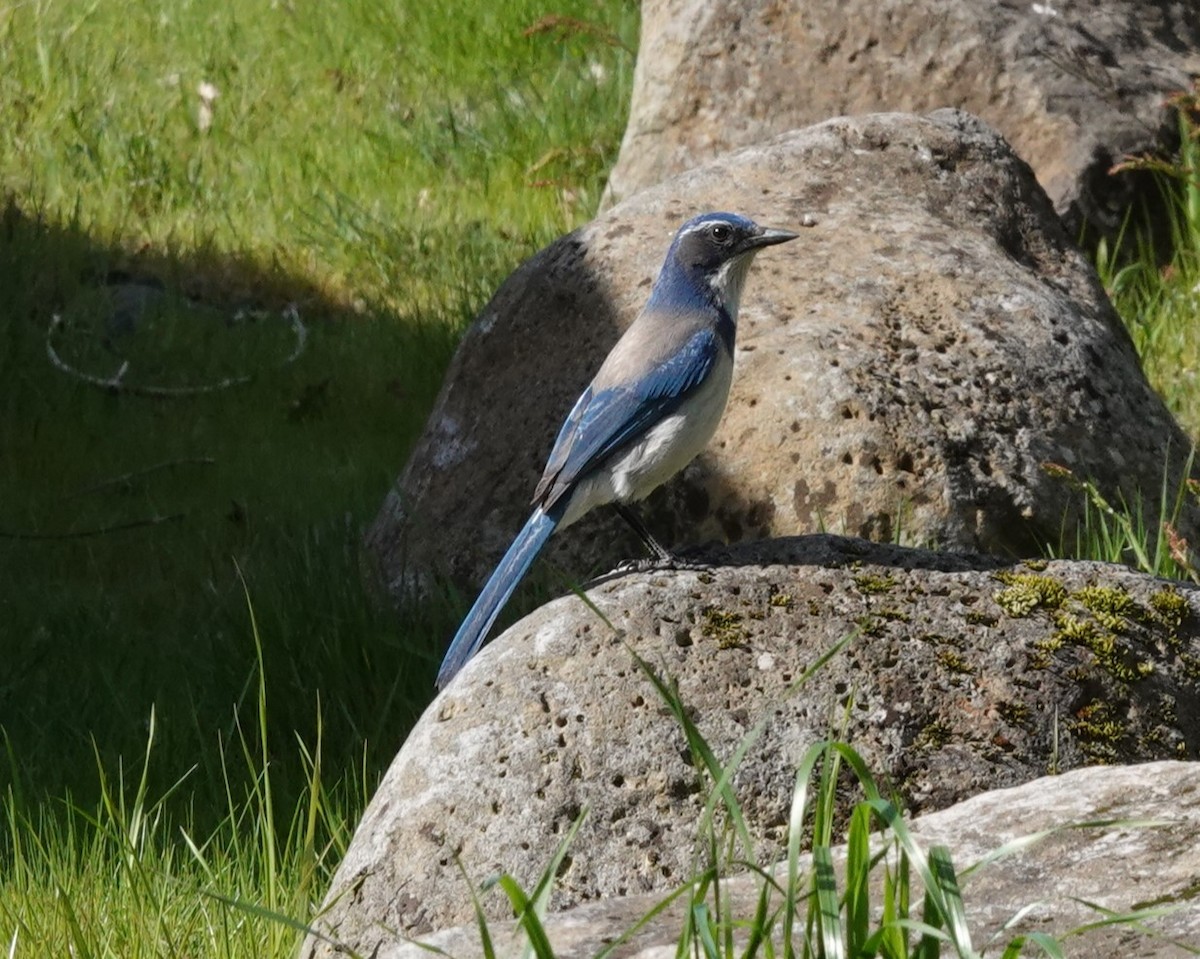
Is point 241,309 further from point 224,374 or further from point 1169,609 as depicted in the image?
point 1169,609

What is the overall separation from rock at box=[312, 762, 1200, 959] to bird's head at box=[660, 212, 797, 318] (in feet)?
6.27

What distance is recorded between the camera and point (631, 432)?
4.17 m

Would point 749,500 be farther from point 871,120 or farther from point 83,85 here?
point 83,85

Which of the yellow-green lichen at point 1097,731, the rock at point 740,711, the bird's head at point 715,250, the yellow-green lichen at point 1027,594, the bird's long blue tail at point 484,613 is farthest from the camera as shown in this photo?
the bird's head at point 715,250

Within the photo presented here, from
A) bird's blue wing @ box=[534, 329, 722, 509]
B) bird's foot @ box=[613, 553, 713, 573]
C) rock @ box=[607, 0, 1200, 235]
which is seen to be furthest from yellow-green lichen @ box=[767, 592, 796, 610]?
rock @ box=[607, 0, 1200, 235]

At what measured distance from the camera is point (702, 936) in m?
2.14

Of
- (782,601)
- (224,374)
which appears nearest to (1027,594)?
(782,601)

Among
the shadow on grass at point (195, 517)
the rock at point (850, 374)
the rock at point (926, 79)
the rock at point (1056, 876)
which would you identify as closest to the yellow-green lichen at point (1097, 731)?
the rock at point (1056, 876)

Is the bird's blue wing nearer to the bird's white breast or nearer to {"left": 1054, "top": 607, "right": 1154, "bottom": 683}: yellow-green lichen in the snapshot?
the bird's white breast

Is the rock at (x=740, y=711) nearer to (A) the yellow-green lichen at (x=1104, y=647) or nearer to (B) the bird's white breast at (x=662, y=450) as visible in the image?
(A) the yellow-green lichen at (x=1104, y=647)

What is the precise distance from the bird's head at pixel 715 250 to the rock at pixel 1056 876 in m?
1.91

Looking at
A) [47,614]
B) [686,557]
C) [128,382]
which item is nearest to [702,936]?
[686,557]

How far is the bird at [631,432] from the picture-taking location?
411cm

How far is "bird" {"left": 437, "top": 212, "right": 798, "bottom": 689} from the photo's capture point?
411cm
